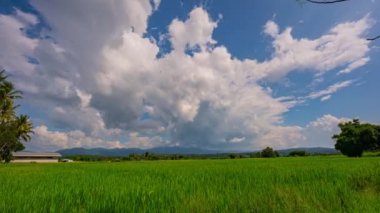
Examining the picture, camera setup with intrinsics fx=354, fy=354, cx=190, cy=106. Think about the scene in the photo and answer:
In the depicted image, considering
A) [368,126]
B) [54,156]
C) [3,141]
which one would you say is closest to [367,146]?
[368,126]

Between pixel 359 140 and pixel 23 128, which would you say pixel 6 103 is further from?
pixel 359 140

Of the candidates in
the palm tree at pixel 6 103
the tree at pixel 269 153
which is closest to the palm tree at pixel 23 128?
the palm tree at pixel 6 103

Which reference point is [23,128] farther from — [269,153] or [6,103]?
[269,153]

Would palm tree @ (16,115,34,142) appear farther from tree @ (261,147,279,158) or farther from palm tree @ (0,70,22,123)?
tree @ (261,147,279,158)

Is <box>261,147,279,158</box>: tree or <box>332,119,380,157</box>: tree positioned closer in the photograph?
<box>332,119,380,157</box>: tree

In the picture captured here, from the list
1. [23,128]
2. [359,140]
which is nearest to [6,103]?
[23,128]

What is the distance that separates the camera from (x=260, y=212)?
5.12 metres

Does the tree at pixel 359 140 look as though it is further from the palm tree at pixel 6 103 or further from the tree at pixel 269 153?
the palm tree at pixel 6 103

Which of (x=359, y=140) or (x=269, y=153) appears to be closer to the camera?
(x=359, y=140)

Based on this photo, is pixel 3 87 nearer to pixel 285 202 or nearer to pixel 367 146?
pixel 285 202

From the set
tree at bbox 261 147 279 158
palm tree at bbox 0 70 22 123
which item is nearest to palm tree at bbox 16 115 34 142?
palm tree at bbox 0 70 22 123

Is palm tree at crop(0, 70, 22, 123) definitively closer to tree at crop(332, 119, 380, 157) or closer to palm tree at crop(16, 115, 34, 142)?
palm tree at crop(16, 115, 34, 142)

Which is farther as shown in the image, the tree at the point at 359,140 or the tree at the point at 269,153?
the tree at the point at 269,153

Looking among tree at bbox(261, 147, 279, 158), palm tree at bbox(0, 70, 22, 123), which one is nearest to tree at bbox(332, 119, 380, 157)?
tree at bbox(261, 147, 279, 158)
